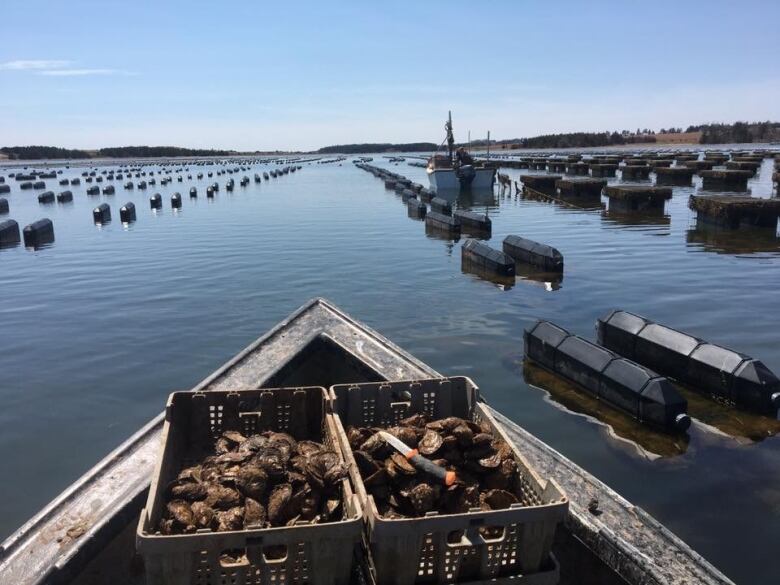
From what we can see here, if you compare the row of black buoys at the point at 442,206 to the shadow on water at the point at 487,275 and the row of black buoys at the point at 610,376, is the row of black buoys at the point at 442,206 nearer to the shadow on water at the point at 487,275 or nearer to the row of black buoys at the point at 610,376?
the shadow on water at the point at 487,275

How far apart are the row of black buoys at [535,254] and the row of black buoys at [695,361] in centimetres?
826

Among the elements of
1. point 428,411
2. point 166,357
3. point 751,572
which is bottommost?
point 751,572

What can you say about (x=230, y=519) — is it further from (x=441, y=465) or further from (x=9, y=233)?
(x=9, y=233)

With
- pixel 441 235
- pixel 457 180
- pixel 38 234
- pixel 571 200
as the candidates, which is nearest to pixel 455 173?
pixel 457 180

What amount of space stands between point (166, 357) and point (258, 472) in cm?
995

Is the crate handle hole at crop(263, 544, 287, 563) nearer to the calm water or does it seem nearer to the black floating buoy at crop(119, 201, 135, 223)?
Answer: the calm water

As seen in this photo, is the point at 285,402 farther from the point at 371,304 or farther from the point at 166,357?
the point at 371,304

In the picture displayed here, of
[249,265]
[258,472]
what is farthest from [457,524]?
[249,265]

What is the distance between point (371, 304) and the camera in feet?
60.6

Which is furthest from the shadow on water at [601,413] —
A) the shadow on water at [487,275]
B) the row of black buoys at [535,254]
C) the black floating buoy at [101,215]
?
the black floating buoy at [101,215]

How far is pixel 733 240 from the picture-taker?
29562 mm

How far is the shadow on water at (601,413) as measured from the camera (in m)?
9.81

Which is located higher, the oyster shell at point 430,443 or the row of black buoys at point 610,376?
the oyster shell at point 430,443

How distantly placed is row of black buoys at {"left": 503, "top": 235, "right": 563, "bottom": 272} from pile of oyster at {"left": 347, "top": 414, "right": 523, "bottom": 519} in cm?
1756
